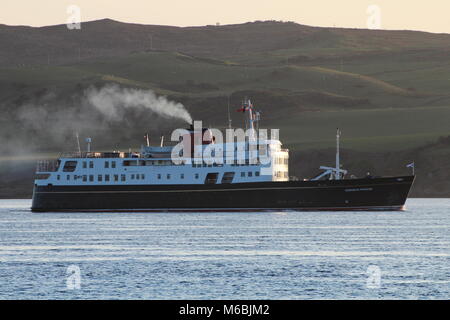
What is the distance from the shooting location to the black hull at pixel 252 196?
294 feet

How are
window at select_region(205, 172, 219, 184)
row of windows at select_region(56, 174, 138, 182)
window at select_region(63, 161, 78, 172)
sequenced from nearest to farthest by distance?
1. window at select_region(205, 172, 219, 184)
2. row of windows at select_region(56, 174, 138, 182)
3. window at select_region(63, 161, 78, 172)

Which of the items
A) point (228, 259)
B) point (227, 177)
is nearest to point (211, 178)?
point (227, 177)

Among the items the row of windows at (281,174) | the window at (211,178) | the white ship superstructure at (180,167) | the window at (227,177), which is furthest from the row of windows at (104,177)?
the row of windows at (281,174)

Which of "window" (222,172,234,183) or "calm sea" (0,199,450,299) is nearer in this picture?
"calm sea" (0,199,450,299)

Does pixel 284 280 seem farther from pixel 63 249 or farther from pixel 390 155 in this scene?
→ pixel 390 155

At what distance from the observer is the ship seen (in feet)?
295

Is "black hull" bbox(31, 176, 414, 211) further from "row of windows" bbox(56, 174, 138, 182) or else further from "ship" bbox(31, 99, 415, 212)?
"row of windows" bbox(56, 174, 138, 182)

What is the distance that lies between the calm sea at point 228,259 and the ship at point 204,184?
9.74 metres

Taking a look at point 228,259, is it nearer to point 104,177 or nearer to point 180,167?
point 180,167

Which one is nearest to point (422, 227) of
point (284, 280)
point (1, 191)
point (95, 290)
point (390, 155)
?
point (284, 280)

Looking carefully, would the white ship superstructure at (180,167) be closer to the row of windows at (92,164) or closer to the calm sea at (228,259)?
the row of windows at (92,164)

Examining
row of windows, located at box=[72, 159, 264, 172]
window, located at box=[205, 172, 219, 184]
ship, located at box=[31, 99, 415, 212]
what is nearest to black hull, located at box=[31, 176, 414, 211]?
ship, located at box=[31, 99, 415, 212]

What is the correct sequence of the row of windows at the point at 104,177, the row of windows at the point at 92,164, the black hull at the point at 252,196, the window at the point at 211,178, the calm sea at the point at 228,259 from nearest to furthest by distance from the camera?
the calm sea at the point at 228,259 → the black hull at the point at 252,196 → the window at the point at 211,178 → the row of windows at the point at 104,177 → the row of windows at the point at 92,164

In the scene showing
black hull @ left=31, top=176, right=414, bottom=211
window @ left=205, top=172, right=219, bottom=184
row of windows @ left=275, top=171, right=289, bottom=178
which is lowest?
black hull @ left=31, top=176, right=414, bottom=211
